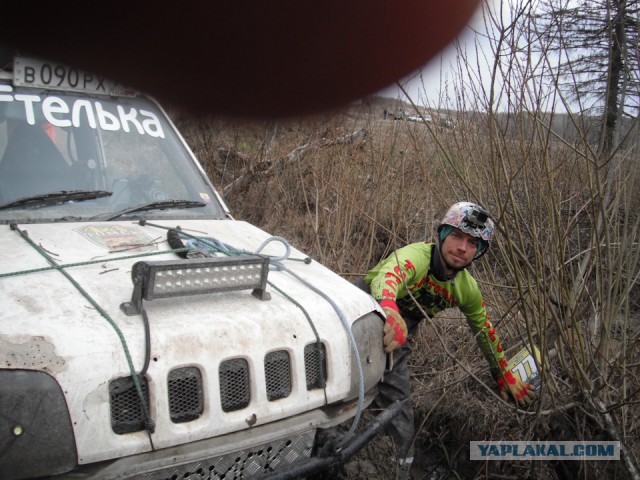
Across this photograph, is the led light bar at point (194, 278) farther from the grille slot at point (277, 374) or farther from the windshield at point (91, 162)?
the windshield at point (91, 162)

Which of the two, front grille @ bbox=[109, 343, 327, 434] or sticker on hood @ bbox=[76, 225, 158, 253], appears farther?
sticker on hood @ bbox=[76, 225, 158, 253]

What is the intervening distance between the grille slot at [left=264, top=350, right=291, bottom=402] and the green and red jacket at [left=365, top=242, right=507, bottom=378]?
1.18m

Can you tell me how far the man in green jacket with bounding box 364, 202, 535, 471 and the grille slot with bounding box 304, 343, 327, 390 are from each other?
87cm

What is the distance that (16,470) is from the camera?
1.65 m

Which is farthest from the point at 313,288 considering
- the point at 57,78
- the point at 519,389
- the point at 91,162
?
the point at 57,78

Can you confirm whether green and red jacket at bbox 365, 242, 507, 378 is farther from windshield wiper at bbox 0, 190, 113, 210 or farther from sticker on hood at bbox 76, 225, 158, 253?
windshield wiper at bbox 0, 190, 113, 210

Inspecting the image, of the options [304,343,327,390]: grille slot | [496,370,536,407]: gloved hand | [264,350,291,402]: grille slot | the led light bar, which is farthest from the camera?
[496,370,536,407]: gloved hand

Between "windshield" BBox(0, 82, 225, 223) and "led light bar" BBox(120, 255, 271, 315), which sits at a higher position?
"windshield" BBox(0, 82, 225, 223)

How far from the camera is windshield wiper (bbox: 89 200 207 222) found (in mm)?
2936

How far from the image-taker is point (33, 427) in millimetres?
1681

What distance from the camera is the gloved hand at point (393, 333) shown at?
2.71m

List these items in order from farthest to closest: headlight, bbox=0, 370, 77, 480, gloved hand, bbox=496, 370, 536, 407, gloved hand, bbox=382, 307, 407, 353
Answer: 1. gloved hand, bbox=496, 370, 536, 407
2. gloved hand, bbox=382, 307, 407, 353
3. headlight, bbox=0, 370, 77, 480

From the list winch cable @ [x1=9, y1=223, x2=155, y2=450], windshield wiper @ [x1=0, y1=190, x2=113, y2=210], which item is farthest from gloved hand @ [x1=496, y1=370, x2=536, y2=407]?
windshield wiper @ [x1=0, y1=190, x2=113, y2=210]

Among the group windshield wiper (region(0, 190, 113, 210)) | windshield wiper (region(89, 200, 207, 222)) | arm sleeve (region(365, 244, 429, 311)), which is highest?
windshield wiper (region(0, 190, 113, 210))
